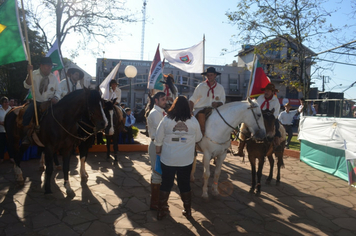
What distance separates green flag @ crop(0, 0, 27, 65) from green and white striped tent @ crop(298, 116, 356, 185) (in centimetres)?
839

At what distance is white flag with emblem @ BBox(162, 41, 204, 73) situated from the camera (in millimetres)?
7660

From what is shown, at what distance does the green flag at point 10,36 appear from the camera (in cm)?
479

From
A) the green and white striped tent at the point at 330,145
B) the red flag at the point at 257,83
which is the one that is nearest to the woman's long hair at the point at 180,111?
the red flag at the point at 257,83

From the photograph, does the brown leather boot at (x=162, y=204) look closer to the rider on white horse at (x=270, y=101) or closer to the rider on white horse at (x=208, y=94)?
the rider on white horse at (x=208, y=94)

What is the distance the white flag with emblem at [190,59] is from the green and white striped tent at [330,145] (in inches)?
181

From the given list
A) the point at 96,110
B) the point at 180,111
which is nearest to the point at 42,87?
the point at 96,110

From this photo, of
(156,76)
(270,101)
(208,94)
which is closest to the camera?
(208,94)

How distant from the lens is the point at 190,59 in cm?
783

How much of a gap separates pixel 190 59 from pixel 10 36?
4.90 m

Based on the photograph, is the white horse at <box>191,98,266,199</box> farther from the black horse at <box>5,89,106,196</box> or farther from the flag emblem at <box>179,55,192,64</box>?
the flag emblem at <box>179,55,192,64</box>

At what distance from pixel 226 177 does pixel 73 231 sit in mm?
4457

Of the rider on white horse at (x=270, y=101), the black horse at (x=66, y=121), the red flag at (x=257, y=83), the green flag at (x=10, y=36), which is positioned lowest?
the black horse at (x=66, y=121)

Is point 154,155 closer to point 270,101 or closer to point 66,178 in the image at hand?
point 66,178

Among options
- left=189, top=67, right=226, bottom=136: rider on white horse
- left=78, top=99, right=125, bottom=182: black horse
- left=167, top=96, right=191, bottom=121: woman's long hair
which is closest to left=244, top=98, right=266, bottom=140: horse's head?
left=189, top=67, right=226, bottom=136: rider on white horse
